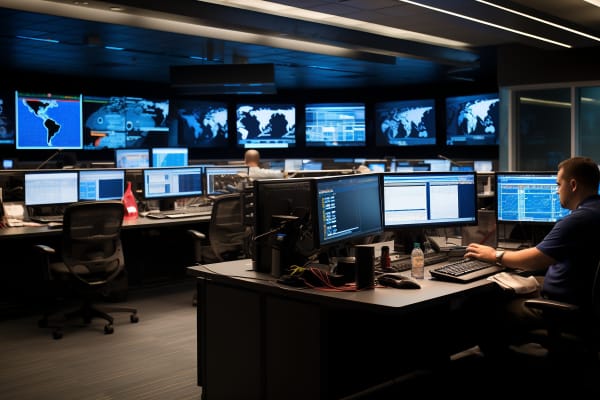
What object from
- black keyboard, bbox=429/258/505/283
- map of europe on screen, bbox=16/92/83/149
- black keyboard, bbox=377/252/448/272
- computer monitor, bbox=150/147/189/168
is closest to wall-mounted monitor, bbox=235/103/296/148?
map of europe on screen, bbox=16/92/83/149

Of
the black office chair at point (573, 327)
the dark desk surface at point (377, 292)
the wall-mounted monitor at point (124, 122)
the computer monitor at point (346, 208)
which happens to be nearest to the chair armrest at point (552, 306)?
the black office chair at point (573, 327)

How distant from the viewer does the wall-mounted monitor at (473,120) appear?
1225 centimetres

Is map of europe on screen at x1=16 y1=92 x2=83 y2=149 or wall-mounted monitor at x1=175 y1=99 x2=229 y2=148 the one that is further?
wall-mounted monitor at x1=175 y1=99 x2=229 y2=148

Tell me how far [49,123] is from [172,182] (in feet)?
18.0

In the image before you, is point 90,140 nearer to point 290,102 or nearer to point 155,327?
point 290,102

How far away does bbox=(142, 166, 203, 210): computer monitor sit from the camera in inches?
252

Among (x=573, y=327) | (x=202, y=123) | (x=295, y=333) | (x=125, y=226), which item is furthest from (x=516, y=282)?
(x=202, y=123)

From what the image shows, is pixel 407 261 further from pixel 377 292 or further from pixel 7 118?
pixel 7 118

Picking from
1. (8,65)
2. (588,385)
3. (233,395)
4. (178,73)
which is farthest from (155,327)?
(8,65)

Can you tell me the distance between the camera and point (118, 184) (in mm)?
6242

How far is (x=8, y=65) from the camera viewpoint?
1020cm

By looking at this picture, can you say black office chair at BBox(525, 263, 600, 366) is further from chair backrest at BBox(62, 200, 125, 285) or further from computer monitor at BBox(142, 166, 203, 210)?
computer monitor at BBox(142, 166, 203, 210)

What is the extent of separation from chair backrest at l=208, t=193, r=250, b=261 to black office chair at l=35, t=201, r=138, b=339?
87 centimetres

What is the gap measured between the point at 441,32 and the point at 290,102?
6141mm
